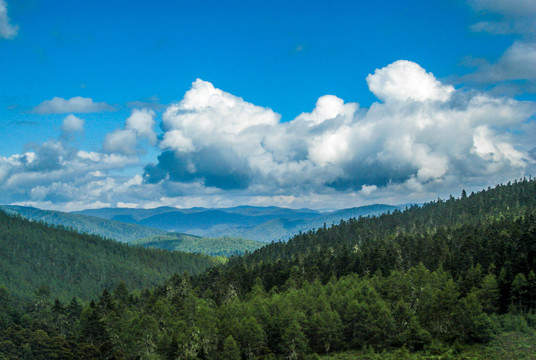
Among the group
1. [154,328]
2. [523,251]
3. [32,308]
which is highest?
[523,251]

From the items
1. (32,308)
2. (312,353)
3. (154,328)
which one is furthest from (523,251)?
(32,308)

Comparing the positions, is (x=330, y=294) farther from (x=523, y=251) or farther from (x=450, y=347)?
(x=523, y=251)

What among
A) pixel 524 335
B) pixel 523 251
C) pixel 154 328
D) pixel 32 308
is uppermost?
pixel 523 251

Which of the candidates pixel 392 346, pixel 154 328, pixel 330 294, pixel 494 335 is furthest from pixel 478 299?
pixel 154 328

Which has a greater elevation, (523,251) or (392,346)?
(523,251)

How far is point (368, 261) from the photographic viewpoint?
13600 centimetres

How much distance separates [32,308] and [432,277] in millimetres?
137834

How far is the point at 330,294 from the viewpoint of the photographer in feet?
352

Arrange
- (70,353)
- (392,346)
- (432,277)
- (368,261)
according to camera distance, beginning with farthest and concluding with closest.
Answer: (368,261) < (432,277) < (70,353) < (392,346)

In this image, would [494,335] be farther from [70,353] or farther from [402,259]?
[70,353]

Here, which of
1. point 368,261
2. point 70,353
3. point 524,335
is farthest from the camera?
point 368,261

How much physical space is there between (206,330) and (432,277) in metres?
53.3

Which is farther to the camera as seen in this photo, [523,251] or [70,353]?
[523,251]

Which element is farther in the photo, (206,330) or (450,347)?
(206,330)
